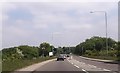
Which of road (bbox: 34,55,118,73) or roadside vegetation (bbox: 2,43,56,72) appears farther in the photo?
roadside vegetation (bbox: 2,43,56,72)

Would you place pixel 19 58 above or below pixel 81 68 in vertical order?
above

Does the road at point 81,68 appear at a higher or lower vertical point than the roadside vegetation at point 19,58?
lower

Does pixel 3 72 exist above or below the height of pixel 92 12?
below

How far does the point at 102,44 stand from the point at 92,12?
135372 mm

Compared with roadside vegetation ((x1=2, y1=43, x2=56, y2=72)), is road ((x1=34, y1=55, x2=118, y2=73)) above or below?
below

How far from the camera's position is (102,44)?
650 feet

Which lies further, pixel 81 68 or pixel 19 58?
pixel 19 58

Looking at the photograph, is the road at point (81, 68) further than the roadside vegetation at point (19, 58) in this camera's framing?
No

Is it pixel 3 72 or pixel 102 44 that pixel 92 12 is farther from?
pixel 102 44

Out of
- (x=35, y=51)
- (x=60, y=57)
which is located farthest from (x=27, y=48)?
(x=60, y=57)

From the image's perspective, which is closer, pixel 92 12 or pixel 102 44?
pixel 92 12

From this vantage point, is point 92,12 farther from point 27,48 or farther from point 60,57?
point 27,48

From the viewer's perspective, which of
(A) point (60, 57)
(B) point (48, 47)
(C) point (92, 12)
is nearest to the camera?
(C) point (92, 12)

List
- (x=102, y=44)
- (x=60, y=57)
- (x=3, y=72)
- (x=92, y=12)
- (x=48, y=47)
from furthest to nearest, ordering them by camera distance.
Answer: (x=102, y=44) < (x=48, y=47) < (x=60, y=57) < (x=92, y=12) < (x=3, y=72)
